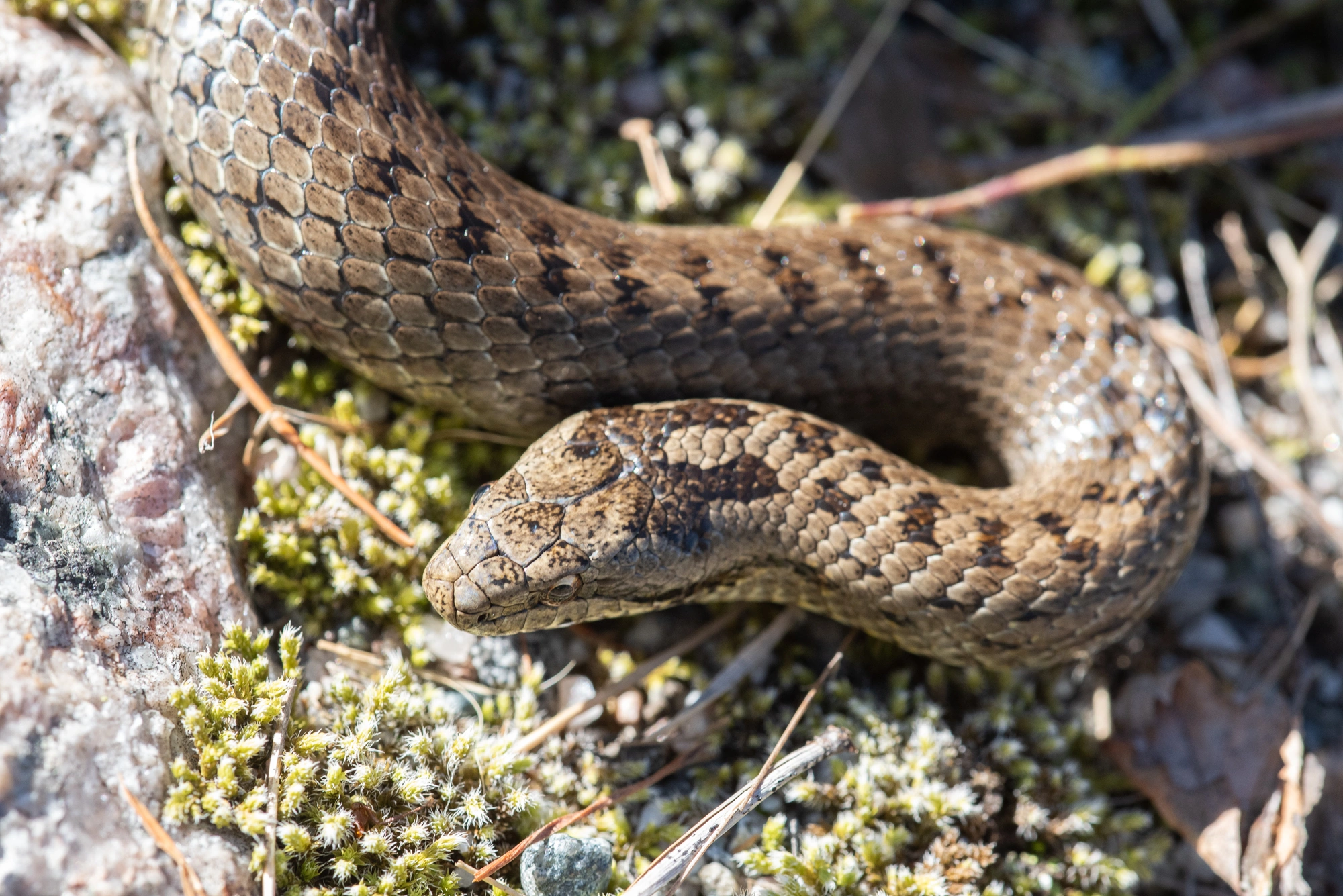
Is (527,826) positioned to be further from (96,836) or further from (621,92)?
(621,92)

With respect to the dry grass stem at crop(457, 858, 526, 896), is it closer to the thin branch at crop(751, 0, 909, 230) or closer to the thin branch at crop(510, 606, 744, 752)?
the thin branch at crop(510, 606, 744, 752)

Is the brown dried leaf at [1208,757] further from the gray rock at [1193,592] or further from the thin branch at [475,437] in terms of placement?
the thin branch at [475,437]

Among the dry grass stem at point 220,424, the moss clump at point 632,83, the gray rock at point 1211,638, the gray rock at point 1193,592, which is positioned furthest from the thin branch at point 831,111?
the gray rock at point 1211,638

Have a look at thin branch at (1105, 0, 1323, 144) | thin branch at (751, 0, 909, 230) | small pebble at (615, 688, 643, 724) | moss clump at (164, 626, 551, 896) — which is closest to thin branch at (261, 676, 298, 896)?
moss clump at (164, 626, 551, 896)

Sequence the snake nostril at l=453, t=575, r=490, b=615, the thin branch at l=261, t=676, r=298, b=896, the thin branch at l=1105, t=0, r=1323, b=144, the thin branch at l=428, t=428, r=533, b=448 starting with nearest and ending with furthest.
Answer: the thin branch at l=261, t=676, r=298, b=896 → the snake nostril at l=453, t=575, r=490, b=615 → the thin branch at l=428, t=428, r=533, b=448 → the thin branch at l=1105, t=0, r=1323, b=144

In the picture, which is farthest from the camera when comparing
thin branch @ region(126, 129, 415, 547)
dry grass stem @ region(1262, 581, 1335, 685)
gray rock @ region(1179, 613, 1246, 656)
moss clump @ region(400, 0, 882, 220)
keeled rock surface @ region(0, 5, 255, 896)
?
moss clump @ region(400, 0, 882, 220)

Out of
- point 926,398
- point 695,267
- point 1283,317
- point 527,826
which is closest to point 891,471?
point 926,398
